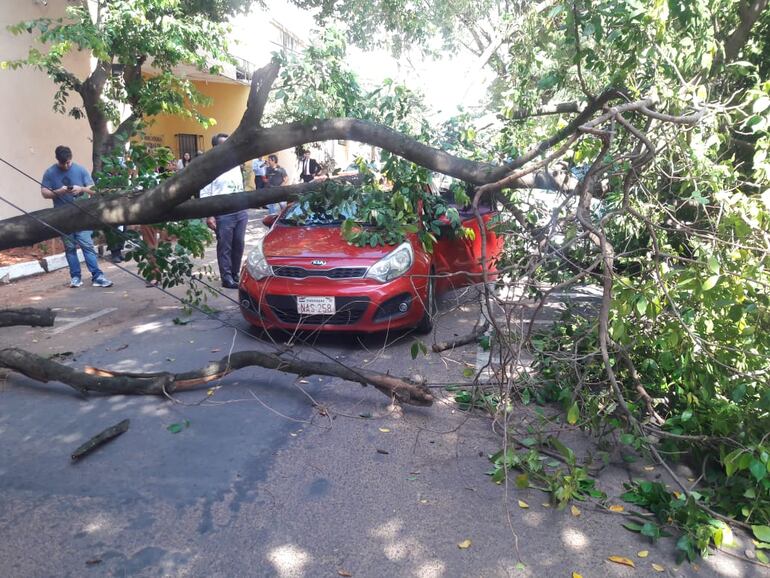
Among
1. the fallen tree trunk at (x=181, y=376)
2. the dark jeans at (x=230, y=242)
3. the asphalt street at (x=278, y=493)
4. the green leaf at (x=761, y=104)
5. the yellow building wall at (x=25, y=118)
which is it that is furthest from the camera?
the yellow building wall at (x=25, y=118)

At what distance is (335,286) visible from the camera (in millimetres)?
6391

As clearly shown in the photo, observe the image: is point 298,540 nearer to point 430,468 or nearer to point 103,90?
point 430,468

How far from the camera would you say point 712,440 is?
3.83m

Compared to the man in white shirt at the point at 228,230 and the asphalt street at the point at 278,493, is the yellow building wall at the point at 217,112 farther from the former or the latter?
the asphalt street at the point at 278,493

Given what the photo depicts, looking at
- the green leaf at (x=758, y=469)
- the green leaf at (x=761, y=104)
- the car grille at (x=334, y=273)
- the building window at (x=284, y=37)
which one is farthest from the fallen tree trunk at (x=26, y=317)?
the building window at (x=284, y=37)

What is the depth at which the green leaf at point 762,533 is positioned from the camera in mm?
3359

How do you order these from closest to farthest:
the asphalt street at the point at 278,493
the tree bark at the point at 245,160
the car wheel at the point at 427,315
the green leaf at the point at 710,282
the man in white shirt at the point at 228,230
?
the asphalt street at the point at 278,493 → the green leaf at the point at 710,282 → the tree bark at the point at 245,160 → the car wheel at the point at 427,315 → the man in white shirt at the point at 228,230

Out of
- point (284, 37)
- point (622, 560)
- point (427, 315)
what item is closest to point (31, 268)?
point (427, 315)

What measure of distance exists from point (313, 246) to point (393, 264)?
91 centimetres

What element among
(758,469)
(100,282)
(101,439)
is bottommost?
(100,282)

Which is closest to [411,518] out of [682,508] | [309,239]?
[682,508]

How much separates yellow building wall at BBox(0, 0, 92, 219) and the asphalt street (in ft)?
28.9

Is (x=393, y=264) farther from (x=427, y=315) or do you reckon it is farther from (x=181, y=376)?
(x=181, y=376)

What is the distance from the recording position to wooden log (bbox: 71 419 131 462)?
4.10 meters
